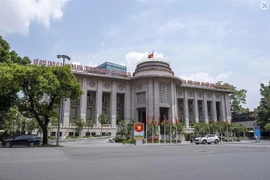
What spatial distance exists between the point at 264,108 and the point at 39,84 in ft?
170

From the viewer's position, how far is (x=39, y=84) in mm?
22594

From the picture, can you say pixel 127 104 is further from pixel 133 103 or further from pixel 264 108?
pixel 264 108

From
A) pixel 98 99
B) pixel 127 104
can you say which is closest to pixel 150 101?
pixel 127 104

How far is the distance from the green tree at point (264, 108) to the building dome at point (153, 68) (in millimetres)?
24244

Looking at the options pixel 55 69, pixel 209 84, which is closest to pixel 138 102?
pixel 209 84

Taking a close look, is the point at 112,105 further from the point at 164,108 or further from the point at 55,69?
the point at 55,69

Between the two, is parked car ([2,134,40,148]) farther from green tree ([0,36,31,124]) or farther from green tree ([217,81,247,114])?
green tree ([217,81,247,114])

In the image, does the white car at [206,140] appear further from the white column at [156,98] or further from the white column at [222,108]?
the white column at [222,108]

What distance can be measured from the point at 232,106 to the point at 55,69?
61162mm

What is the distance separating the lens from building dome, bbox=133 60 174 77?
4875cm

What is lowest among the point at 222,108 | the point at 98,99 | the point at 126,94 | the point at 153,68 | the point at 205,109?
the point at 205,109

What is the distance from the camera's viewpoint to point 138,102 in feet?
164

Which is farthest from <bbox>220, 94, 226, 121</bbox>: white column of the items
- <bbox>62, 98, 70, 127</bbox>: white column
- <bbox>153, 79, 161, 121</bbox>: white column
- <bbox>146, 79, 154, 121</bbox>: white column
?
<bbox>62, 98, 70, 127</bbox>: white column

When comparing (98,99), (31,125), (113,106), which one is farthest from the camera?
(113,106)
